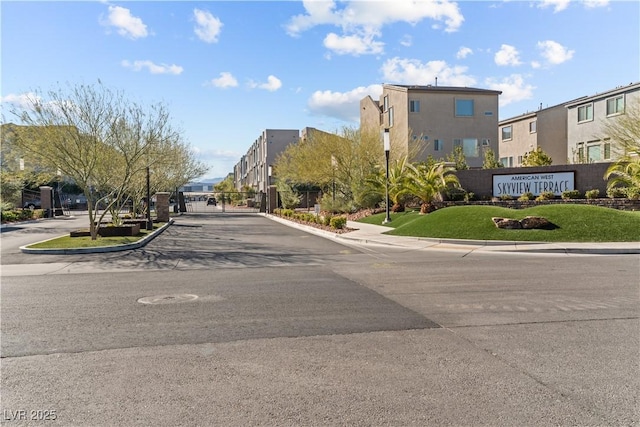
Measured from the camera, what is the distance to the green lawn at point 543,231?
685 inches

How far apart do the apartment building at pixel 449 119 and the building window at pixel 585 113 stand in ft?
21.6

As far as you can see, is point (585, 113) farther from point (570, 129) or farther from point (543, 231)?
point (543, 231)

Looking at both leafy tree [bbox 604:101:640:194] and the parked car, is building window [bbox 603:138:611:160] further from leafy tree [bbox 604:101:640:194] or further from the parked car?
the parked car

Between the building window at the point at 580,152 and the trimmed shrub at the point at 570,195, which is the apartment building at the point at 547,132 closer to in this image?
the building window at the point at 580,152

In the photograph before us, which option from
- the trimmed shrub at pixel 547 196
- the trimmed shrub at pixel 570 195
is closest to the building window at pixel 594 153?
the trimmed shrub at pixel 570 195

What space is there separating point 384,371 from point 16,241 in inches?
783

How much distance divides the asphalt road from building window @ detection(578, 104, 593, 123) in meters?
32.7

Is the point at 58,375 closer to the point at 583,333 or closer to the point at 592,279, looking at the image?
the point at 583,333

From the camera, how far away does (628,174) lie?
23984 mm

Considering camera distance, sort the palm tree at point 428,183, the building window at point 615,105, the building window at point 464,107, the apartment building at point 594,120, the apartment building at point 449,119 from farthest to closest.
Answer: the building window at point 464,107
the apartment building at point 449,119
the building window at point 615,105
the apartment building at point 594,120
the palm tree at point 428,183

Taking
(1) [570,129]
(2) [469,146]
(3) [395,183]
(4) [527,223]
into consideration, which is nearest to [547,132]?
(1) [570,129]

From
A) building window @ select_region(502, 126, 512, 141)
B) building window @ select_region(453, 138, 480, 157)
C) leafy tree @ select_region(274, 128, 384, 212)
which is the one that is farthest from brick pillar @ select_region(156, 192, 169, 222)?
building window @ select_region(502, 126, 512, 141)

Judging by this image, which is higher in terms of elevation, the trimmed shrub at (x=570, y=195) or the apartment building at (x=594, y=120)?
the apartment building at (x=594, y=120)

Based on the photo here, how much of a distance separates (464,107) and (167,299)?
39.4 m
